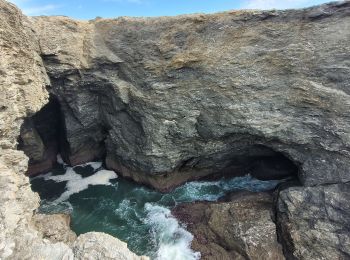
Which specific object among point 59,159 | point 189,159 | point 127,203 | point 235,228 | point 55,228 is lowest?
point 127,203

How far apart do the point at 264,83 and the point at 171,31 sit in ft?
27.3

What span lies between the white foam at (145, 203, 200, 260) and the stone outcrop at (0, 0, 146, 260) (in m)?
5.79

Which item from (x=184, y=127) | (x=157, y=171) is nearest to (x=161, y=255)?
(x=157, y=171)

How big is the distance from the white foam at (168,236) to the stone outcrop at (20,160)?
228 inches

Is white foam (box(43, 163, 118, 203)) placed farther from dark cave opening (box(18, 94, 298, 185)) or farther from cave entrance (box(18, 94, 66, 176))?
cave entrance (box(18, 94, 66, 176))

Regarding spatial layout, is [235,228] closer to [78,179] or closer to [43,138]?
[78,179]

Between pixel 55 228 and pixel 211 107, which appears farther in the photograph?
pixel 211 107

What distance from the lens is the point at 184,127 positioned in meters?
26.0

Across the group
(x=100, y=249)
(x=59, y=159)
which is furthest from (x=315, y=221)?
(x=59, y=159)

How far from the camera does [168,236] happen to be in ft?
74.6

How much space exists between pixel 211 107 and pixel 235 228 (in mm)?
9169

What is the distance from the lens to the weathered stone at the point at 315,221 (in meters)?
19.5

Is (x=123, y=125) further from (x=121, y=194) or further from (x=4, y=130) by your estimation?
(x=4, y=130)

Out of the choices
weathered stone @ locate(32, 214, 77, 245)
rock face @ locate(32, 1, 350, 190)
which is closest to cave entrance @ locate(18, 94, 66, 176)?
rock face @ locate(32, 1, 350, 190)
